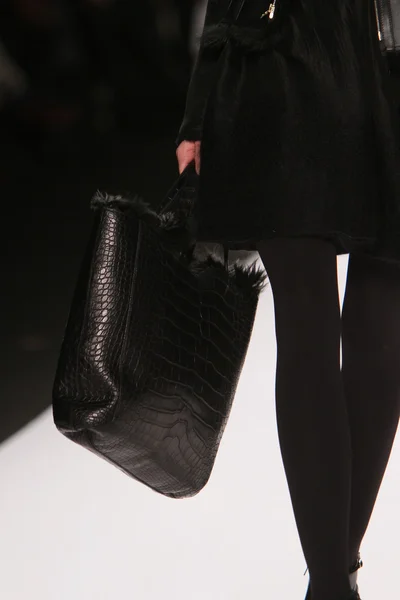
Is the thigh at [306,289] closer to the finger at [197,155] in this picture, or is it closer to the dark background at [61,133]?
the finger at [197,155]

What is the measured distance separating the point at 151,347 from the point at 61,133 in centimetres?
99

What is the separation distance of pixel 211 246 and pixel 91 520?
62 cm

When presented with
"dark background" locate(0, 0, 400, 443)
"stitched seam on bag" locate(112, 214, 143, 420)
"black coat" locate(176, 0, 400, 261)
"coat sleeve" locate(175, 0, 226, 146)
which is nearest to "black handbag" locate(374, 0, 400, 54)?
"black coat" locate(176, 0, 400, 261)

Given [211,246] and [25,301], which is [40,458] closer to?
[25,301]

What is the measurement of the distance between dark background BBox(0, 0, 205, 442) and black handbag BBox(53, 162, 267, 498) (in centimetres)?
76

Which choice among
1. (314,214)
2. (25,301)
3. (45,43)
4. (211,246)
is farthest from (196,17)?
(314,214)

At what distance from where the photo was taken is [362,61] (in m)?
0.84

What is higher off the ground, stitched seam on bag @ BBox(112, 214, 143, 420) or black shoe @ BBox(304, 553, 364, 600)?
stitched seam on bag @ BBox(112, 214, 143, 420)

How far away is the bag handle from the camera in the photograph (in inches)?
36.5

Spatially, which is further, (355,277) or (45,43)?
(45,43)

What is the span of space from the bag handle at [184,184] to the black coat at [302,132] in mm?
84

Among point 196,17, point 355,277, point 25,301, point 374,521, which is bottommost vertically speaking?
point 374,521

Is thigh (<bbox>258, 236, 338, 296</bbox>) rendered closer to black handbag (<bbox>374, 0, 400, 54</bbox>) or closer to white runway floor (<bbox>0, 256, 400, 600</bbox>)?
black handbag (<bbox>374, 0, 400, 54</bbox>)

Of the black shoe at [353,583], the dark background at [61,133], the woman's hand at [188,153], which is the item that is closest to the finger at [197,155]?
the woman's hand at [188,153]
